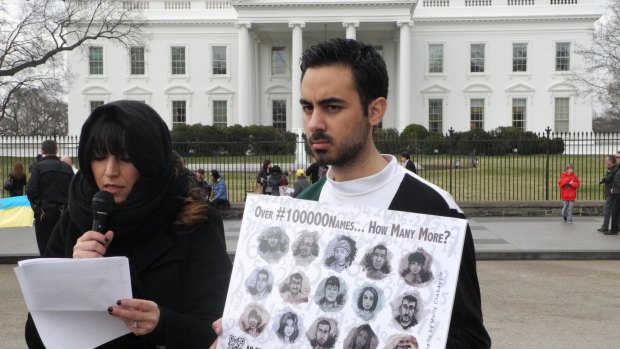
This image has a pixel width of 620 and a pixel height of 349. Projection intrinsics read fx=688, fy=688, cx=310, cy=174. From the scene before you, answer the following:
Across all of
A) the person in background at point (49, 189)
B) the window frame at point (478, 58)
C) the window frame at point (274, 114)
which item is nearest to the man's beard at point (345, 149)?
the person in background at point (49, 189)

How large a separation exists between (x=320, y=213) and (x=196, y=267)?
0.59m

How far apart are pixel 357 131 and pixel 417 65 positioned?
179 ft

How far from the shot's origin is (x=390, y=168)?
223cm

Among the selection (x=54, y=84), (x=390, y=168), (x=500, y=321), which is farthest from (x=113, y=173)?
(x=54, y=84)

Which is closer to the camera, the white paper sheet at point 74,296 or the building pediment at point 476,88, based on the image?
the white paper sheet at point 74,296

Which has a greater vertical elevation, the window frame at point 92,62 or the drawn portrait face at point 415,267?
the window frame at point 92,62

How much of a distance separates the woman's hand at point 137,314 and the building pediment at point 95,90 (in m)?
56.6

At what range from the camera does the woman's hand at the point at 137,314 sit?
202 cm

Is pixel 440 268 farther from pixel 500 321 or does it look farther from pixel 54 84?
pixel 54 84

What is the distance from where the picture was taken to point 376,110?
2217 mm

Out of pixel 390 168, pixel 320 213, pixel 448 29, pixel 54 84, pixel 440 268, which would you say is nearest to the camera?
pixel 440 268

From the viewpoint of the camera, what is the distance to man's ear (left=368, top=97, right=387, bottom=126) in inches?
86.2

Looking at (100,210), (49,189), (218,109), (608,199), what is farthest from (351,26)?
(100,210)

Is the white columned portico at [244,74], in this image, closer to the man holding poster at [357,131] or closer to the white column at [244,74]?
the white column at [244,74]
